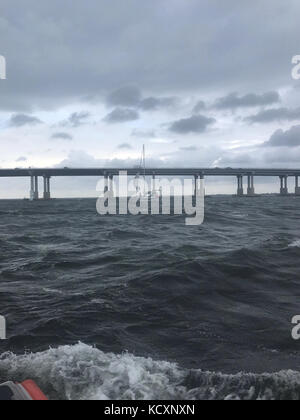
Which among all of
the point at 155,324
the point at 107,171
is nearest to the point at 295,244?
the point at 155,324

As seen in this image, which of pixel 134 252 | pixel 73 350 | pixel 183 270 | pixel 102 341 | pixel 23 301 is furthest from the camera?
pixel 134 252

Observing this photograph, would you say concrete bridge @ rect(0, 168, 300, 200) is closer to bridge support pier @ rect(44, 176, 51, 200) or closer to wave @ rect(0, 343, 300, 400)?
bridge support pier @ rect(44, 176, 51, 200)

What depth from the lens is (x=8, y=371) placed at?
6.91m

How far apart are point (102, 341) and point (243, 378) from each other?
3.18 meters

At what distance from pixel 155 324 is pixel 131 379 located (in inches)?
107

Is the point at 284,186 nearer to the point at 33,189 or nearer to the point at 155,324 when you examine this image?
the point at 33,189

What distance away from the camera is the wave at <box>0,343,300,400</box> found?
6.18 meters

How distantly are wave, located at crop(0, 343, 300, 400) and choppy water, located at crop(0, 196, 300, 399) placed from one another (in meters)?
0.02

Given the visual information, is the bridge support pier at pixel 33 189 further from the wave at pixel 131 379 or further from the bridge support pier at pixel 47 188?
the wave at pixel 131 379

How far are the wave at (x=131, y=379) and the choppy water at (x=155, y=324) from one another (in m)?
0.02

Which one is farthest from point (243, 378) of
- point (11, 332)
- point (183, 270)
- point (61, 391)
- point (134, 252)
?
point (134, 252)

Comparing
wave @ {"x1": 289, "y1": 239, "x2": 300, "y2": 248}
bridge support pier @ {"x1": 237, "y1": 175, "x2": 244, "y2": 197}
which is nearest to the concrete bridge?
bridge support pier @ {"x1": 237, "y1": 175, "x2": 244, "y2": 197}

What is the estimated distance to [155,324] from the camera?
938 cm
